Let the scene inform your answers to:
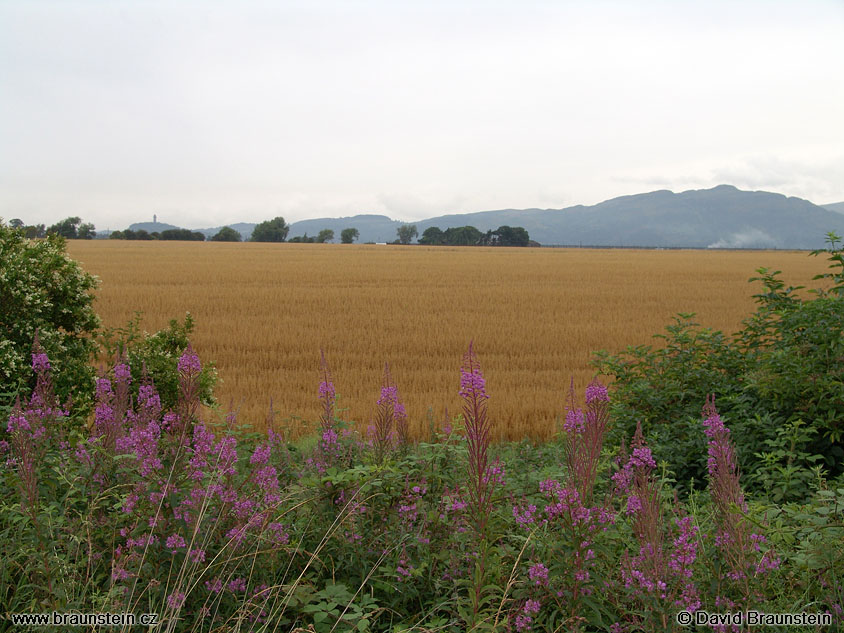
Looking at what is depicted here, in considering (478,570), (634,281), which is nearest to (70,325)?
(478,570)

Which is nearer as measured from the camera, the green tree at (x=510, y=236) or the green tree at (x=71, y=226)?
the green tree at (x=71, y=226)

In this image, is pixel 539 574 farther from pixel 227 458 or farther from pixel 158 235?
pixel 158 235

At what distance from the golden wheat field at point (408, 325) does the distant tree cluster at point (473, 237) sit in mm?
85236

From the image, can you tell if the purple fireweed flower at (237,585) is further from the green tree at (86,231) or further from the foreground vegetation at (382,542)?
the green tree at (86,231)

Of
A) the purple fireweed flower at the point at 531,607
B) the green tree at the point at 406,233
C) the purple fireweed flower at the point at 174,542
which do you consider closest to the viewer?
the purple fireweed flower at the point at 531,607

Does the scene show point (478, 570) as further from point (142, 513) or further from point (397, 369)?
point (397, 369)

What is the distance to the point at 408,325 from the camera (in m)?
17.2

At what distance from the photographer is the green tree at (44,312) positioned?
6.02m

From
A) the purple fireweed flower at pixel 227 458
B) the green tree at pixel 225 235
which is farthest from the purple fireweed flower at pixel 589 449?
the green tree at pixel 225 235

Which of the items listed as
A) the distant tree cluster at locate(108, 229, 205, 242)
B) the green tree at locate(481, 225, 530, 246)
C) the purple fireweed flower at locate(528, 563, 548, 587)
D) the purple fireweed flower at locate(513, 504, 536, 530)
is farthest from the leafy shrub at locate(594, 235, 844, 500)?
the green tree at locate(481, 225, 530, 246)

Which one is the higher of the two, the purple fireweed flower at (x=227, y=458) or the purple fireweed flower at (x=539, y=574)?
the purple fireweed flower at (x=227, y=458)

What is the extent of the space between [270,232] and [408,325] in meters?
116

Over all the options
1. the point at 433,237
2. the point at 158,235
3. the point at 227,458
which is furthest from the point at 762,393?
the point at 433,237

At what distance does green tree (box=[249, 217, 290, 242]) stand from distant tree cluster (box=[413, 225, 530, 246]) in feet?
106
